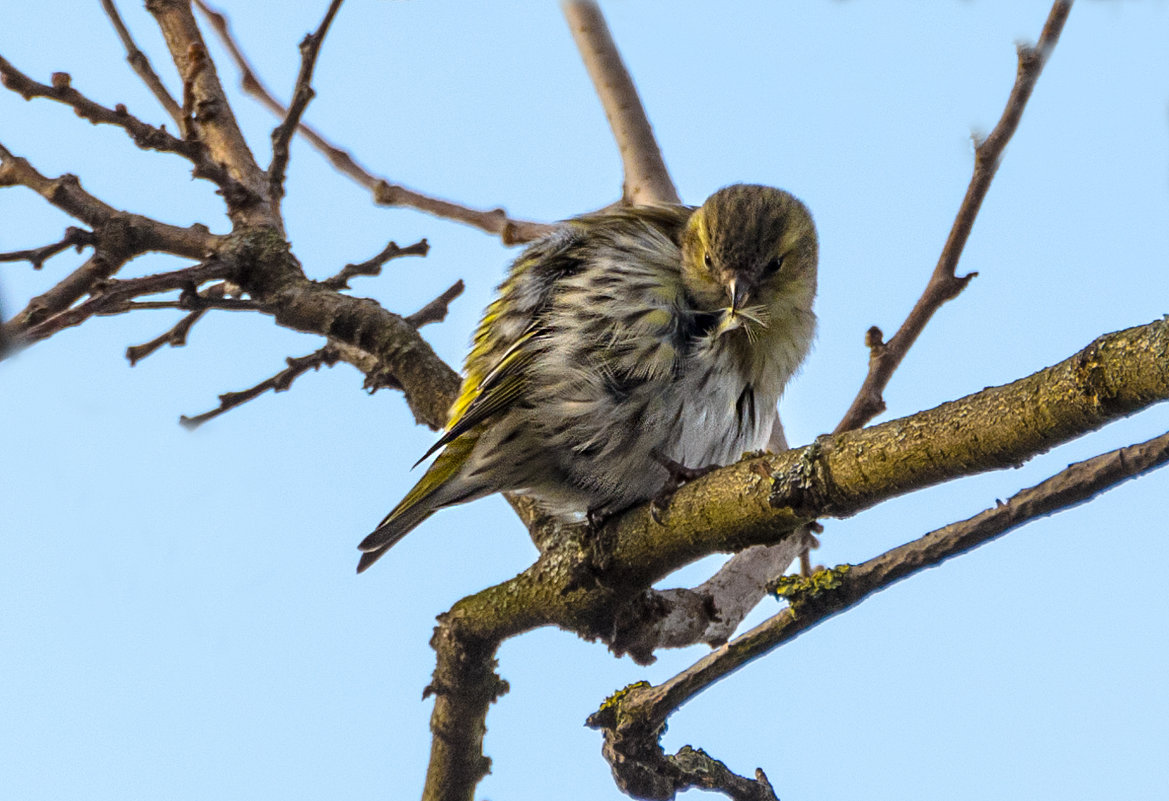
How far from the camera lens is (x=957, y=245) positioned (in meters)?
3.44

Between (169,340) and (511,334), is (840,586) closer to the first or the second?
(511,334)

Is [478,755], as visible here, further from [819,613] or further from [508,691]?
[819,613]

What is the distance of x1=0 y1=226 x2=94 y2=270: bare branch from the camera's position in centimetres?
319

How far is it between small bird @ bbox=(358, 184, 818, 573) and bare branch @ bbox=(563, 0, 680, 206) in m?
0.76

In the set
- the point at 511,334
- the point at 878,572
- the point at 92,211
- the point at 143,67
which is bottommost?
the point at 878,572

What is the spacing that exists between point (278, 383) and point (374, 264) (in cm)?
57

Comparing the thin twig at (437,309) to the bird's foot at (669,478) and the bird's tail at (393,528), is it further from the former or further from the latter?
the bird's foot at (669,478)

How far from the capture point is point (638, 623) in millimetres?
3455

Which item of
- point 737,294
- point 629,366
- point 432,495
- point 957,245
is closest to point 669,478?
point 629,366

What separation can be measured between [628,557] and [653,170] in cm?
229

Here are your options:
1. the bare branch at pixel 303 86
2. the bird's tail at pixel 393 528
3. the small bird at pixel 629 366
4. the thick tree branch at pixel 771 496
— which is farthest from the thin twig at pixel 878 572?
the bare branch at pixel 303 86

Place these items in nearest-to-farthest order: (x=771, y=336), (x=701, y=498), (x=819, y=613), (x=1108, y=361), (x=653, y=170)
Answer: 1. (x=1108, y=361)
2. (x=819, y=613)
3. (x=701, y=498)
4. (x=771, y=336)
5. (x=653, y=170)

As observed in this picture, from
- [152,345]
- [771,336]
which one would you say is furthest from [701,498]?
[152,345]

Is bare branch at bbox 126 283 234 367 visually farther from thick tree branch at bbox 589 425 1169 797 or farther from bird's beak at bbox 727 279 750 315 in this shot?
thick tree branch at bbox 589 425 1169 797
